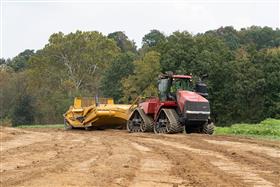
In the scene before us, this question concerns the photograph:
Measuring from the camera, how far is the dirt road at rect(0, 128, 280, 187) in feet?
30.6

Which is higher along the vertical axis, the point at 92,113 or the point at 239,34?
the point at 239,34

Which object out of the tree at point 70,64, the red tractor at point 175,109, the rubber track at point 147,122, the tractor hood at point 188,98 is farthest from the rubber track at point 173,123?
the tree at point 70,64

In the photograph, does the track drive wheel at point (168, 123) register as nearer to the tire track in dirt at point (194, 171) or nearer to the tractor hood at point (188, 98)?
the tractor hood at point (188, 98)

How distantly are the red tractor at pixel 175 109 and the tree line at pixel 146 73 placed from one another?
18877mm

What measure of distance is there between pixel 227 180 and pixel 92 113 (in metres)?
20.2

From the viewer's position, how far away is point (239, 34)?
97.1 meters

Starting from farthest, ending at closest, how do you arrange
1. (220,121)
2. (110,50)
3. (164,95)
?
(110,50) < (220,121) < (164,95)

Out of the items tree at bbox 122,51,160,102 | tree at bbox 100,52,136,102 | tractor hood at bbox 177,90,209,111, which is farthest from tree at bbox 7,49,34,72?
tractor hood at bbox 177,90,209,111

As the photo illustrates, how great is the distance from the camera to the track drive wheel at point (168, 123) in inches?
888

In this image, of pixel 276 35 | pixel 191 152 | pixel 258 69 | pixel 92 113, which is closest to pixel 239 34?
pixel 276 35

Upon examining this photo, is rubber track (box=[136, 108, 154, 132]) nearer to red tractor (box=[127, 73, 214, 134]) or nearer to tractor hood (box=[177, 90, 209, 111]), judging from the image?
red tractor (box=[127, 73, 214, 134])

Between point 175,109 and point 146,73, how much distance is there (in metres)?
34.0

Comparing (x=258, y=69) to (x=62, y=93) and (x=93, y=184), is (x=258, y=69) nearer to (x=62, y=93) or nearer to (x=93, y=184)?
(x=62, y=93)

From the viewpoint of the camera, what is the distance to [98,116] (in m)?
28.7
